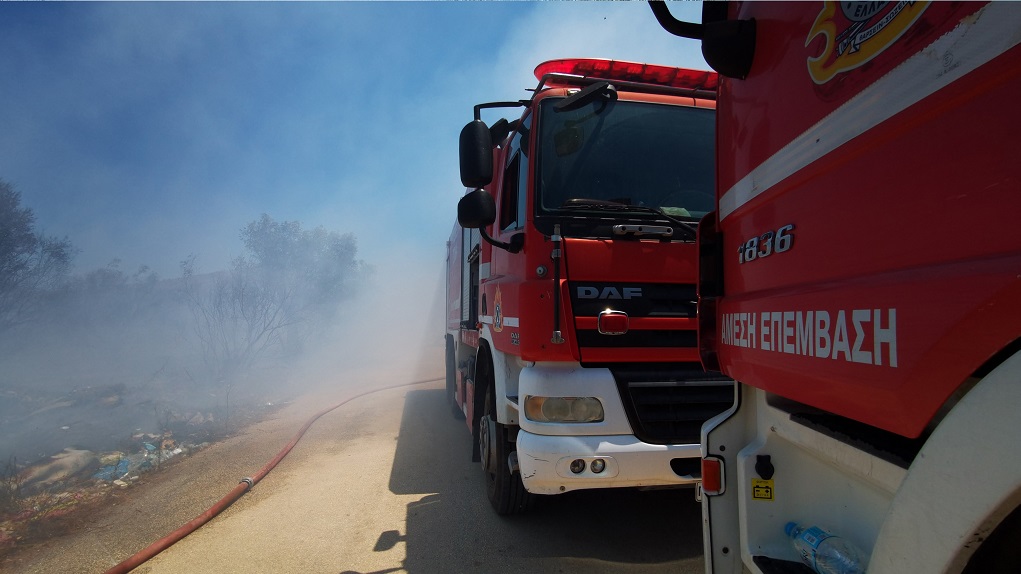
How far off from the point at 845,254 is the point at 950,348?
358mm

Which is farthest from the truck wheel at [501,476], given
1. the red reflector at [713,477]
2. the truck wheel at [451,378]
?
the truck wheel at [451,378]

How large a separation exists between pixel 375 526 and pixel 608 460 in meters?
2.21

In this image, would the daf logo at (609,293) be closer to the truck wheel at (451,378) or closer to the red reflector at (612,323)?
the red reflector at (612,323)

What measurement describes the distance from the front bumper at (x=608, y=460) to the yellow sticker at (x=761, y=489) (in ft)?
4.20

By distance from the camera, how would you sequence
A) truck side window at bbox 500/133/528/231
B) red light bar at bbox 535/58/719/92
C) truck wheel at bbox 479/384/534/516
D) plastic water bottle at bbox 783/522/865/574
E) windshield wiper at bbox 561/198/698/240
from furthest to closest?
truck wheel at bbox 479/384/534/516, red light bar at bbox 535/58/719/92, truck side window at bbox 500/133/528/231, windshield wiper at bbox 561/198/698/240, plastic water bottle at bbox 783/522/865/574

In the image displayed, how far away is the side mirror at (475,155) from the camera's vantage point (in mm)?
3199

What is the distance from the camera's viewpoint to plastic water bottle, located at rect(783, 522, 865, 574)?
4.65 feet

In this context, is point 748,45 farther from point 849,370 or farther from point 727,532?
point 727,532

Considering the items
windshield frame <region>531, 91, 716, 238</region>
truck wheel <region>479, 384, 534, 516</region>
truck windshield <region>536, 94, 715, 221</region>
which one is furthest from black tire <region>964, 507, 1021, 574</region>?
truck wheel <region>479, 384, 534, 516</region>

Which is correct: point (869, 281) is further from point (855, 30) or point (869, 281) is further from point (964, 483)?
point (855, 30)

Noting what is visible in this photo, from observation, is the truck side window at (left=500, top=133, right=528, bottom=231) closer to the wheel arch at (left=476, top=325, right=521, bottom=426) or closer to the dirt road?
the wheel arch at (left=476, top=325, right=521, bottom=426)

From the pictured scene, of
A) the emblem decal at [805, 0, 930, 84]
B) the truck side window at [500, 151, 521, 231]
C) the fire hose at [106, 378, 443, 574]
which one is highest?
the truck side window at [500, 151, 521, 231]

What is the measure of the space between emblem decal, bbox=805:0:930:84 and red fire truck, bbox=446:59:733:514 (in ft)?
5.73

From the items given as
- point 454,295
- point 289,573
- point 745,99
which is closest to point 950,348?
point 745,99
